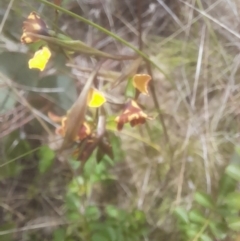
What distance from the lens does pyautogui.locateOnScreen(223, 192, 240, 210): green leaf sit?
0.68m

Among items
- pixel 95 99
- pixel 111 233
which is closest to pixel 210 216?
pixel 111 233

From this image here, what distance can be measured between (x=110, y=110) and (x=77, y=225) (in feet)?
0.74

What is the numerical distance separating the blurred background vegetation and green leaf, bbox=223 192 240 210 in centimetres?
8

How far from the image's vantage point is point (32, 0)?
2.60 feet

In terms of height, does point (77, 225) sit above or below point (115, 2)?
below

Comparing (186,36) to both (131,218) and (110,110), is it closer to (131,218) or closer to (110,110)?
(110,110)

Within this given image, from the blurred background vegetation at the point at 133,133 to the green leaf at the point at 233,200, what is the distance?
8 cm

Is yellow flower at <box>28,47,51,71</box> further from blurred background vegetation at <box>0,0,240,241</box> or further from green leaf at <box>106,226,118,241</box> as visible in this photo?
green leaf at <box>106,226,118,241</box>

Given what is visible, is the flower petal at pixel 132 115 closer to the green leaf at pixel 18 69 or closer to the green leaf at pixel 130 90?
the green leaf at pixel 130 90

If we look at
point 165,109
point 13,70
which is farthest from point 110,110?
point 13,70

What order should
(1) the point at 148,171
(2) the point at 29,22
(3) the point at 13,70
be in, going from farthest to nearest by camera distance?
(1) the point at 148,171, (3) the point at 13,70, (2) the point at 29,22

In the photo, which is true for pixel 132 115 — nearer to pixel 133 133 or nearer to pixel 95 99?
pixel 95 99

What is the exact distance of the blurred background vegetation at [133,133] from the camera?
79 centimetres

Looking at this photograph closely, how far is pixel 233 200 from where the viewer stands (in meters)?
0.68
